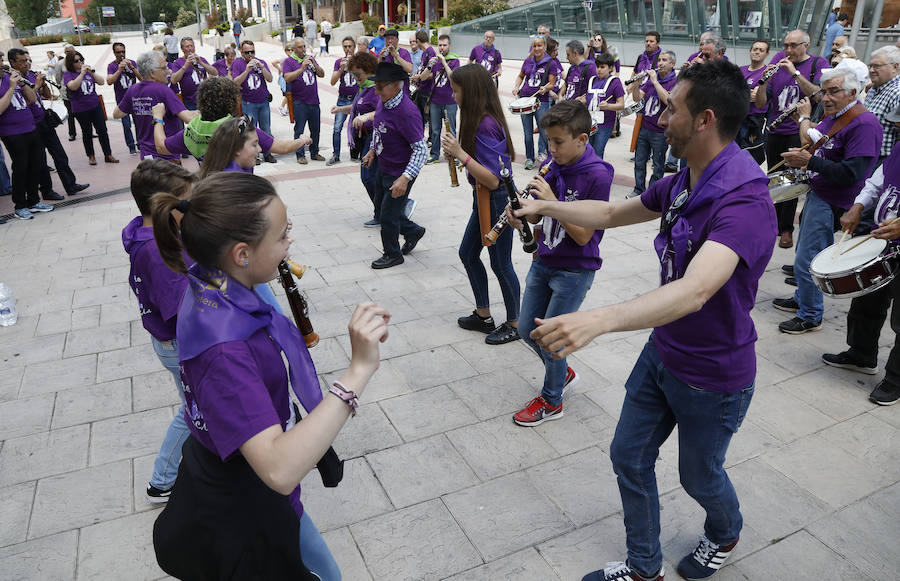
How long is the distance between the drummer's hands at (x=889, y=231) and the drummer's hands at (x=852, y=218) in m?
0.59

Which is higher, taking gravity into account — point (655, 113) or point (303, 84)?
point (303, 84)

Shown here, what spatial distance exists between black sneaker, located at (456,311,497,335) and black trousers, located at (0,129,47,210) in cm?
689

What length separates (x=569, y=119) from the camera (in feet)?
11.6

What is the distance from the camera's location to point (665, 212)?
2.55 m

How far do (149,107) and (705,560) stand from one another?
9.01 metres

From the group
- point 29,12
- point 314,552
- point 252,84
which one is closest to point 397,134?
point 314,552

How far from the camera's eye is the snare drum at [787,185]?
532cm

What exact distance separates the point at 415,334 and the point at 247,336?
12.2 ft

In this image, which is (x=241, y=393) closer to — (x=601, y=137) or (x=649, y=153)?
(x=649, y=153)

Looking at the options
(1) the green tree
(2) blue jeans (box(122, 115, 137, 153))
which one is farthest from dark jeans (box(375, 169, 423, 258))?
(1) the green tree

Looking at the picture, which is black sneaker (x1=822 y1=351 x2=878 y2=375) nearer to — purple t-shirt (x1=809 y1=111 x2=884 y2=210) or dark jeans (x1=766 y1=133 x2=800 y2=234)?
purple t-shirt (x1=809 y1=111 x2=884 y2=210)

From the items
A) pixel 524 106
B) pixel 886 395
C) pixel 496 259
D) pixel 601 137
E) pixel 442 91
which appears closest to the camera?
pixel 886 395

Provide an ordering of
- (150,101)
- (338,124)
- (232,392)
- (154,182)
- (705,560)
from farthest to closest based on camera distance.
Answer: (338,124), (150,101), (154,182), (705,560), (232,392)

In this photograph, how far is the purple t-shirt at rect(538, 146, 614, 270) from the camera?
3691mm
